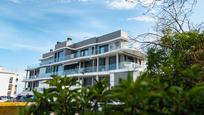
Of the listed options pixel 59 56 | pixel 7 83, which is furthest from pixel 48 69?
pixel 7 83

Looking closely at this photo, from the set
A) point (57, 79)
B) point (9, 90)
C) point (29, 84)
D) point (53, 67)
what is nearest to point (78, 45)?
point (53, 67)

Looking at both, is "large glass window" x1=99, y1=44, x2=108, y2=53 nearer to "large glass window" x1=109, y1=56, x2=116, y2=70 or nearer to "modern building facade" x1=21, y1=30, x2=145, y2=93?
"modern building facade" x1=21, y1=30, x2=145, y2=93

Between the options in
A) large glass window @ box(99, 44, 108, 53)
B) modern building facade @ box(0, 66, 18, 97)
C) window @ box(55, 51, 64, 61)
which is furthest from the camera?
modern building facade @ box(0, 66, 18, 97)

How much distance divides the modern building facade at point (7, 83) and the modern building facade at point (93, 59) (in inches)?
663

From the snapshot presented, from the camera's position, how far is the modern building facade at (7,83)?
6066 cm

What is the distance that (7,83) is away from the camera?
6219 cm

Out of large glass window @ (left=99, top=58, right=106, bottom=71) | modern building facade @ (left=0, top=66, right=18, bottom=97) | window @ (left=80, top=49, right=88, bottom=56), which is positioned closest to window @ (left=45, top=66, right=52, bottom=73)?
window @ (left=80, top=49, right=88, bottom=56)

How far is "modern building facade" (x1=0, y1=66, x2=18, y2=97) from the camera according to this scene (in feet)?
199

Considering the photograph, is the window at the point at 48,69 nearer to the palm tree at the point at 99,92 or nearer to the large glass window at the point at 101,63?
the large glass window at the point at 101,63

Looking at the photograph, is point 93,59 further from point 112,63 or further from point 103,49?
point 112,63

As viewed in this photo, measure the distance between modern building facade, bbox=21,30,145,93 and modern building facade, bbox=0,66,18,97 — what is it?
16831 mm

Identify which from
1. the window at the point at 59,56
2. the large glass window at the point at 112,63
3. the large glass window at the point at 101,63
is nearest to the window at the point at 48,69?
the window at the point at 59,56

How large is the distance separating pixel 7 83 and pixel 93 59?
115 ft

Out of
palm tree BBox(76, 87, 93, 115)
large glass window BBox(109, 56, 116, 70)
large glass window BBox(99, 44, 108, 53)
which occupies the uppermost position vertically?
large glass window BBox(99, 44, 108, 53)
